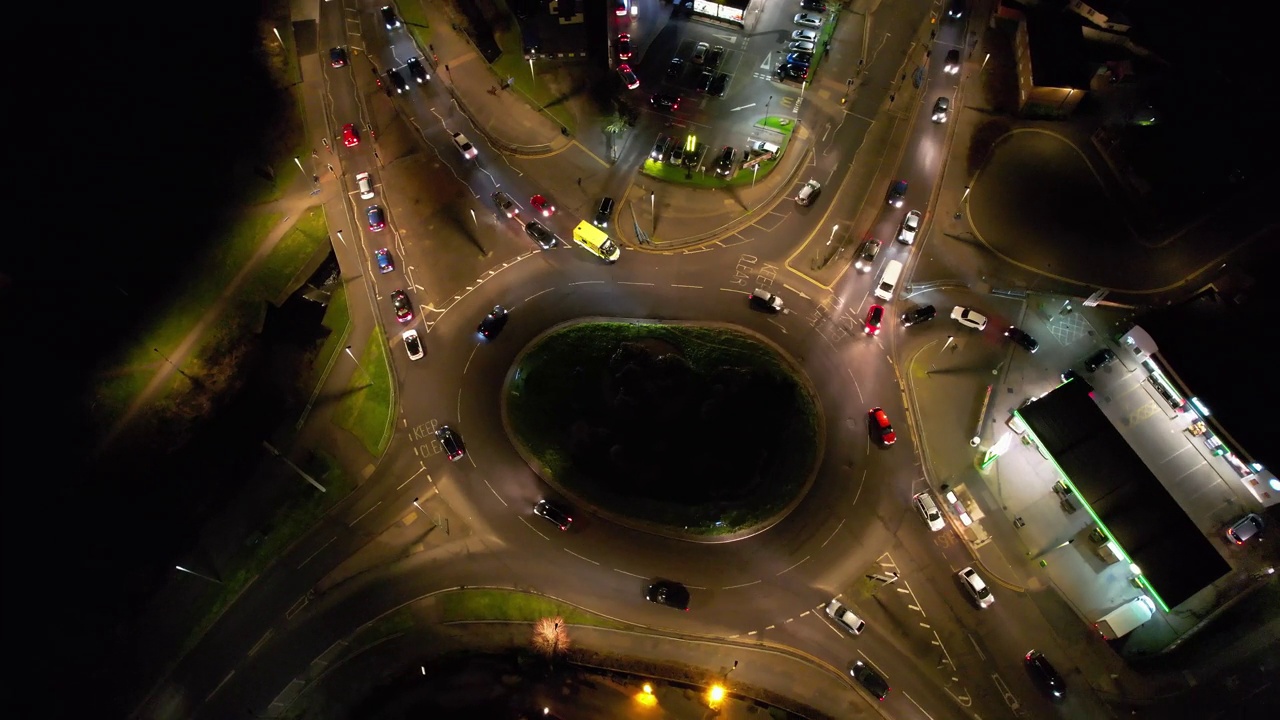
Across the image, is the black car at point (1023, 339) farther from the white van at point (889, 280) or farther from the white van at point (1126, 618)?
the white van at point (1126, 618)

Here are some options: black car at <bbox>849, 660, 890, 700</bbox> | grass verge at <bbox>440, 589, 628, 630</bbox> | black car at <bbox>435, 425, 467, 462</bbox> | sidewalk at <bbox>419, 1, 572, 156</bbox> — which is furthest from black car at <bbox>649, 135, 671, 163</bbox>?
black car at <bbox>849, 660, 890, 700</bbox>

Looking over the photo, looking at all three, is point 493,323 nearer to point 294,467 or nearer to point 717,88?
point 294,467

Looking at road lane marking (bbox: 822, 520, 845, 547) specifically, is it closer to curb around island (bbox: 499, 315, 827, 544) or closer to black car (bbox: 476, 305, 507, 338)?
curb around island (bbox: 499, 315, 827, 544)

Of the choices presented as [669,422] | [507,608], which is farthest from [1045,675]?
[507,608]

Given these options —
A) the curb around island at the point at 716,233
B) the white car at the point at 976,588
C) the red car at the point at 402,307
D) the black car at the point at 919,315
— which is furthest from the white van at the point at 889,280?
the red car at the point at 402,307

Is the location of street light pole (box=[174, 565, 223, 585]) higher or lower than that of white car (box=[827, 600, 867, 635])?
higher

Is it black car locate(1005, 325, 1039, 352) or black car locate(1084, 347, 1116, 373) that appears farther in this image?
black car locate(1005, 325, 1039, 352)
